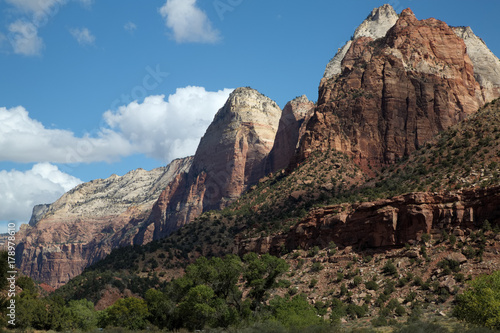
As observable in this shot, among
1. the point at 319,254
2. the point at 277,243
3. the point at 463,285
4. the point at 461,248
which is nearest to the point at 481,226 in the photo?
the point at 461,248

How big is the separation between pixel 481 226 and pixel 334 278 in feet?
59.1

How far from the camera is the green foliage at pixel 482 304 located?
154 ft

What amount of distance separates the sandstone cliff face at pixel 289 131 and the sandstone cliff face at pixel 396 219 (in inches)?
3462

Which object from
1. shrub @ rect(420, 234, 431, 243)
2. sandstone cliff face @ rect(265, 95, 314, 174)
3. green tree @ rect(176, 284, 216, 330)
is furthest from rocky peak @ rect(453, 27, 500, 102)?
green tree @ rect(176, 284, 216, 330)

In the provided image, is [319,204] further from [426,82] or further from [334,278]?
[426,82]

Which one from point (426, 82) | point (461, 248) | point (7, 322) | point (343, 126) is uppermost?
point (426, 82)

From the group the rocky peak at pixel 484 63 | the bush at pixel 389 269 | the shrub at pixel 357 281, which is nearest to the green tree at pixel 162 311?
the shrub at pixel 357 281

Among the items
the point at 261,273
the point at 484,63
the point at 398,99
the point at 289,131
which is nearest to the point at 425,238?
the point at 261,273

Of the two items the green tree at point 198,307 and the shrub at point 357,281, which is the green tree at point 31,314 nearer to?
the green tree at point 198,307

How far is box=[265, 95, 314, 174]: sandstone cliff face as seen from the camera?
178750mm

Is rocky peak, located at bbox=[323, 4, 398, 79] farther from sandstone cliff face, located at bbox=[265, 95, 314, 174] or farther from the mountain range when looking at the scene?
sandstone cliff face, located at bbox=[265, 95, 314, 174]

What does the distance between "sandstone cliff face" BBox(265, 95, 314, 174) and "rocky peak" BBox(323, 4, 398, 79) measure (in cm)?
1445

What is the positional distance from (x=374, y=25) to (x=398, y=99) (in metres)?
54.5

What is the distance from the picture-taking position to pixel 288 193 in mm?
114938
